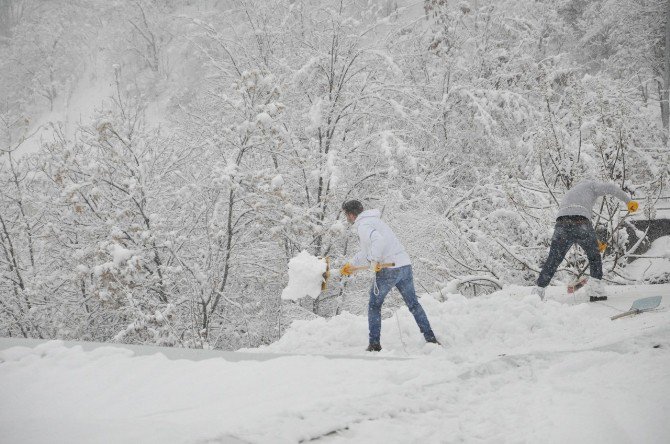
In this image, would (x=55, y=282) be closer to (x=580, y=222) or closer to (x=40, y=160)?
(x=40, y=160)

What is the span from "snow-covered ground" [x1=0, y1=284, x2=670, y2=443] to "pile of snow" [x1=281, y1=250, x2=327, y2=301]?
3.61 feet

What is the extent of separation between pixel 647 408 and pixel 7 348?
4.67 meters

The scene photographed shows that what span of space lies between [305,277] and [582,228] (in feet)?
10.4

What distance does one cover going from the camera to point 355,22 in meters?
9.80

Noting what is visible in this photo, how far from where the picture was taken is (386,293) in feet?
13.7

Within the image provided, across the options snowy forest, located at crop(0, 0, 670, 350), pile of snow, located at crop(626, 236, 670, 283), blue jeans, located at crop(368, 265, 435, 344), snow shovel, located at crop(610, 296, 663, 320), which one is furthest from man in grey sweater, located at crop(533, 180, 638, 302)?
pile of snow, located at crop(626, 236, 670, 283)

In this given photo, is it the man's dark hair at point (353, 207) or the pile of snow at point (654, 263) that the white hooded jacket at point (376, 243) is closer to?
the man's dark hair at point (353, 207)

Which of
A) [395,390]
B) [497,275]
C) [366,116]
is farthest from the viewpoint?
[366,116]

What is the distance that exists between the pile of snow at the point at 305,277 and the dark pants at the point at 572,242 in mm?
2654

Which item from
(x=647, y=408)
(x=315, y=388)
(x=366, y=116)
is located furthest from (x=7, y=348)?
(x=366, y=116)

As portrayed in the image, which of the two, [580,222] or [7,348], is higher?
[580,222]

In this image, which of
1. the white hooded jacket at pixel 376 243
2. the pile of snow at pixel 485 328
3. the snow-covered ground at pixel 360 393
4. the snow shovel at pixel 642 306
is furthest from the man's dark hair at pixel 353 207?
the snow shovel at pixel 642 306

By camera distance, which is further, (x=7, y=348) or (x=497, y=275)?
(x=497, y=275)

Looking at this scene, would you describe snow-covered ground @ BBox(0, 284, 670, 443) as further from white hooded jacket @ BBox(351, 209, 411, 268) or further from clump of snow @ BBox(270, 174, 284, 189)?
clump of snow @ BBox(270, 174, 284, 189)
